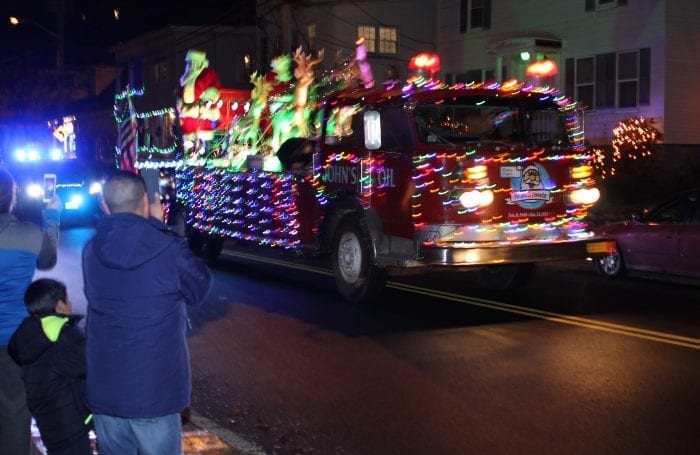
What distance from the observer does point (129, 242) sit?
3814 millimetres

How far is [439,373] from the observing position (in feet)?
25.1

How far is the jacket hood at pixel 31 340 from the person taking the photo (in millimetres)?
4250

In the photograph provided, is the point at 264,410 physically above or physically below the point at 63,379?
below

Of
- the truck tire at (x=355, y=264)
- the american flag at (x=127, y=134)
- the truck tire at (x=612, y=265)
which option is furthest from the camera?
the american flag at (x=127, y=134)

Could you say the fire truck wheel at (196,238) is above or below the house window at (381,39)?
below

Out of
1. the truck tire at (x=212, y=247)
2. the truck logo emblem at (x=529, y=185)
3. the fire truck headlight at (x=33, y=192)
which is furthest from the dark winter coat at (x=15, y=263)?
the truck tire at (x=212, y=247)

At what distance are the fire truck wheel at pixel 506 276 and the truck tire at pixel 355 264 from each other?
1852 millimetres

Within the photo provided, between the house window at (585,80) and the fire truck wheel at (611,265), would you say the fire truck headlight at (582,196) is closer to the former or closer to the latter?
the fire truck wheel at (611,265)

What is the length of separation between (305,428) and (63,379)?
2250 millimetres

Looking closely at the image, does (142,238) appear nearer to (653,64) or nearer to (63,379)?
(63,379)

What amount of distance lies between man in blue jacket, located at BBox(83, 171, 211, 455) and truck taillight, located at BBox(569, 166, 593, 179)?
7416 millimetres

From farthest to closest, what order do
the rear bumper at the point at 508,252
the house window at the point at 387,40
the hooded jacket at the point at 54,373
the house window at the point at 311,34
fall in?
the house window at the point at 311,34 < the house window at the point at 387,40 < the rear bumper at the point at 508,252 < the hooded jacket at the point at 54,373

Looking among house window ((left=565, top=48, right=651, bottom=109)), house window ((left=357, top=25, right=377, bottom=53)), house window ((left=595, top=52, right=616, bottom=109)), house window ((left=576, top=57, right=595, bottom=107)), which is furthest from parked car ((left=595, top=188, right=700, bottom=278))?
house window ((left=357, top=25, right=377, bottom=53))

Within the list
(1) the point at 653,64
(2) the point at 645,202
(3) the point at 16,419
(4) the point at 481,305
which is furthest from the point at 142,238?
(1) the point at 653,64
